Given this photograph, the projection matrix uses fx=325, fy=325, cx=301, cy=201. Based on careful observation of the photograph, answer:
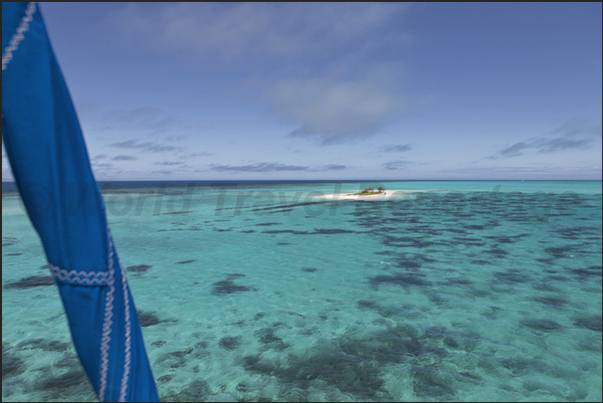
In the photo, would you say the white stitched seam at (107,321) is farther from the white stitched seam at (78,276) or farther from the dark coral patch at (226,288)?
the dark coral patch at (226,288)

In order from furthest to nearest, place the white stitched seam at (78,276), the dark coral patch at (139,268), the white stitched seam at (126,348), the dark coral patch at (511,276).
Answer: the dark coral patch at (139,268) < the dark coral patch at (511,276) < the white stitched seam at (126,348) < the white stitched seam at (78,276)

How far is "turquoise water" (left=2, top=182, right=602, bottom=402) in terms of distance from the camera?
6047 millimetres

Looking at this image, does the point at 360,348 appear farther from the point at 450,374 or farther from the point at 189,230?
the point at 189,230

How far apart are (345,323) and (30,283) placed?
12170mm

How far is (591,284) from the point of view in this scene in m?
11.1

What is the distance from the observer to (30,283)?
40.7 ft

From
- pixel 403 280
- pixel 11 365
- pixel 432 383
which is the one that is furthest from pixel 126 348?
pixel 403 280

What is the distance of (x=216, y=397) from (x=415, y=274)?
8.87 meters

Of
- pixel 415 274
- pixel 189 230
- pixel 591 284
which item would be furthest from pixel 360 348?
pixel 189 230

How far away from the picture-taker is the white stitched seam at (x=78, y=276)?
1.92 metres

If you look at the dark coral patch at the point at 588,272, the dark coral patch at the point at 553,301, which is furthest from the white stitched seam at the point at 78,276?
the dark coral patch at the point at 588,272

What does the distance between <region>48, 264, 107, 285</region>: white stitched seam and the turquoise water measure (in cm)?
486

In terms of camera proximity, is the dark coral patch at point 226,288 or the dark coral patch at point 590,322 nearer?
the dark coral patch at point 590,322

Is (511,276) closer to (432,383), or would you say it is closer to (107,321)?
(432,383)
